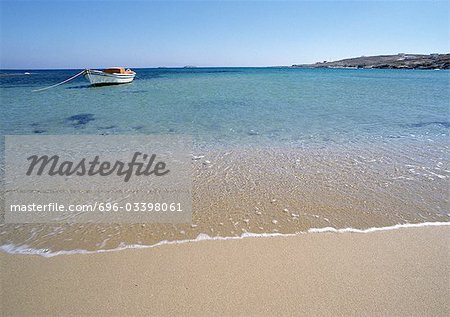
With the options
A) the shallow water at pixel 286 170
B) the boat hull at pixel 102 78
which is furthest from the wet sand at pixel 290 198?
the boat hull at pixel 102 78

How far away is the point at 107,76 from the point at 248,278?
2906 centimetres

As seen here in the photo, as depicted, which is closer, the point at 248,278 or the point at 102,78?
the point at 248,278

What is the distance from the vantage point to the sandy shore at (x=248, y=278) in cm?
260

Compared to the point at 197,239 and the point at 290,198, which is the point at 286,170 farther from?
the point at 197,239

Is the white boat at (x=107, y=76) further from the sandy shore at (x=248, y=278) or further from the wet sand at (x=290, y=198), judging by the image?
→ the sandy shore at (x=248, y=278)

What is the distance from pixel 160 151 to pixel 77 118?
6758mm

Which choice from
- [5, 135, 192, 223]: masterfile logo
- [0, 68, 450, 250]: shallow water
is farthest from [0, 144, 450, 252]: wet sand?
[5, 135, 192, 223]: masterfile logo

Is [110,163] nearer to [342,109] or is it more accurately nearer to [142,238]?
[142,238]

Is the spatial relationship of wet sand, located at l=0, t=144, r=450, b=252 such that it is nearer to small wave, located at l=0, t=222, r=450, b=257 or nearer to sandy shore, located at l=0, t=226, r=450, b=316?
small wave, located at l=0, t=222, r=450, b=257

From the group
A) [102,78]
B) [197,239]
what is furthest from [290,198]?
[102,78]

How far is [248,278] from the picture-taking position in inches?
115

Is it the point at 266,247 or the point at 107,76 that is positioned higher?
the point at 107,76

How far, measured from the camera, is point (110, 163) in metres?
6.54

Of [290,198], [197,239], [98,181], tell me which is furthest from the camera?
[98,181]
